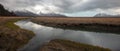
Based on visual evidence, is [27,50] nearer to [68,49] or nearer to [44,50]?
[44,50]

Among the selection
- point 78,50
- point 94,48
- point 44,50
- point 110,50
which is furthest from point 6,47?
point 110,50

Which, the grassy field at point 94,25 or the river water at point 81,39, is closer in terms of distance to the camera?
the river water at point 81,39

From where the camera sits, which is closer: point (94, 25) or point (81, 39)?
point (81, 39)

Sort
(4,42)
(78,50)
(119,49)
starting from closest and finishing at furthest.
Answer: (78,50), (119,49), (4,42)

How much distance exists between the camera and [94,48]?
77.6ft

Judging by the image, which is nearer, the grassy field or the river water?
the river water

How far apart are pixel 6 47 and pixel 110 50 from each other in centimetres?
1538

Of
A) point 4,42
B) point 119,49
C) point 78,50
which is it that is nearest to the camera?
point 78,50

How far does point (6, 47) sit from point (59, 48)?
819 cm

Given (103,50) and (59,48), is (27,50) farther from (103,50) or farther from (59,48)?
(103,50)

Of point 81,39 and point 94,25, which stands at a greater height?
point 81,39

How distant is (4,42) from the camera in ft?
88.6

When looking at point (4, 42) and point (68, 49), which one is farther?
point (4, 42)

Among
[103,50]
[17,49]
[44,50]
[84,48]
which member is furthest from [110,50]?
[17,49]
